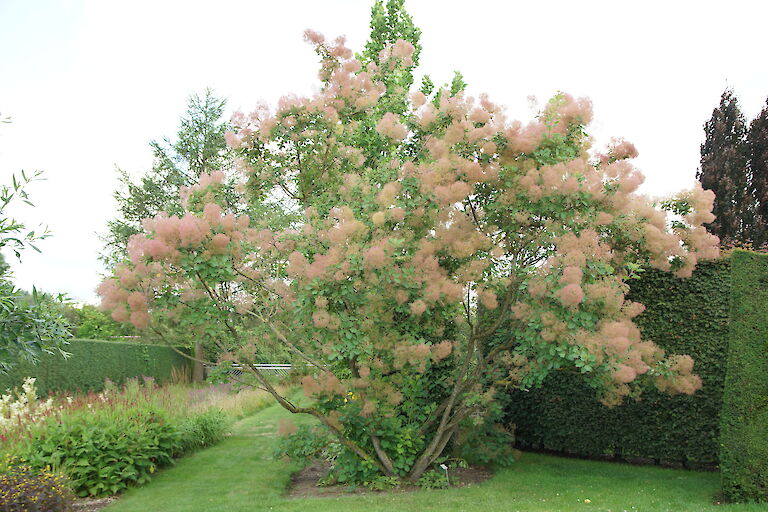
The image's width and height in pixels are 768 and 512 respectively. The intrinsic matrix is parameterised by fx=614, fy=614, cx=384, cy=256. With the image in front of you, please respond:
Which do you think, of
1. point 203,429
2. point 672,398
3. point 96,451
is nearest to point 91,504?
point 96,451

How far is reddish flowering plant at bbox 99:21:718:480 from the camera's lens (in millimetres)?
6625

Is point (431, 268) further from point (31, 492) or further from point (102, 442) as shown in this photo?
point (102, 442)

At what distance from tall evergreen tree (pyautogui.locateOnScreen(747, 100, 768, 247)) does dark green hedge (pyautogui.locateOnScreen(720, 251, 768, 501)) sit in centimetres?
1260

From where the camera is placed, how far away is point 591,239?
661cm

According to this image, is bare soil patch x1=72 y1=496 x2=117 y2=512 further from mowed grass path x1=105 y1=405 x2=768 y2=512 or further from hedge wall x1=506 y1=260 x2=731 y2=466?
hedge wall x1=506 y1=260 x2=731 y2=466

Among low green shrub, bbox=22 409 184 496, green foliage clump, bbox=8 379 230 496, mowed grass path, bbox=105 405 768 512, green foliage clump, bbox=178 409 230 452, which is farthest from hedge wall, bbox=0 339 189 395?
mowed grass path, bbox=105 405 768 512

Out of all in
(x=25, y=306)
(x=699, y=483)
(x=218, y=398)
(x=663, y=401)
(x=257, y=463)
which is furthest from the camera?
(x=218, y=398)

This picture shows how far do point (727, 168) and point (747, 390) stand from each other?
14.1 meters

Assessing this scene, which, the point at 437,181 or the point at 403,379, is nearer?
the point at 437,181

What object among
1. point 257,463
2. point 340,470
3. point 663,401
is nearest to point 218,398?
point 257,463

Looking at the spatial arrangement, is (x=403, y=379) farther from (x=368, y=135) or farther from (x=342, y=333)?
(x=368, y=135)

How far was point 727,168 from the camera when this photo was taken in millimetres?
18594

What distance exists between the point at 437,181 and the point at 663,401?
4636 mm

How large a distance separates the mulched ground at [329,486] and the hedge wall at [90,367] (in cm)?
479
